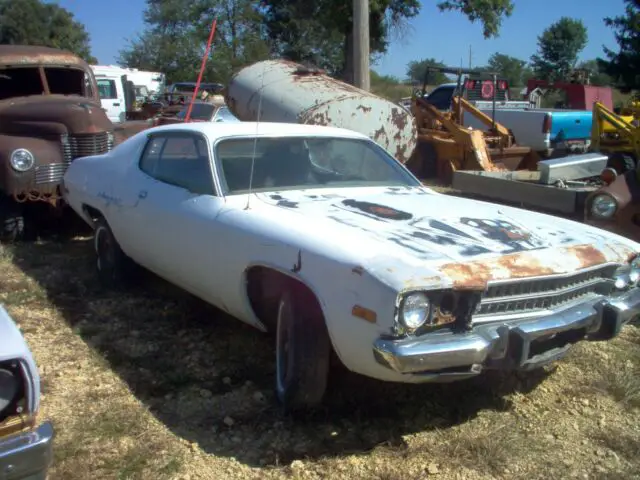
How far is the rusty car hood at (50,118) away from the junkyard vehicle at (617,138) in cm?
666

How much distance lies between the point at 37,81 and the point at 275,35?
76.7ft

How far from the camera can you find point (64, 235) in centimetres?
754

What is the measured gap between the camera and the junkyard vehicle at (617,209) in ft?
18.1

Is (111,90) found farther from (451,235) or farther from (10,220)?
(451,235)

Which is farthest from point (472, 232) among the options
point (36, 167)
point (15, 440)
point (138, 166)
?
point (36, 167)

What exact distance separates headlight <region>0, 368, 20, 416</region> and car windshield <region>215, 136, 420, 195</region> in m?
2.03

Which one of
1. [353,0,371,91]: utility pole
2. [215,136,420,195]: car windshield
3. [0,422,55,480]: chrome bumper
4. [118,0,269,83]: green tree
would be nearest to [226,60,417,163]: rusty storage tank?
[353,0,371,91]: utility pole

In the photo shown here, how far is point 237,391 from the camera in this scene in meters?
3.77

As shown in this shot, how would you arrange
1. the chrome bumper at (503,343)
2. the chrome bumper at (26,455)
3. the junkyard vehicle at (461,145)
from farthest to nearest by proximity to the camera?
the junkyard vehicle at (461,145), the chrome bumper at (503,343), the chrome bumper at (26,455)

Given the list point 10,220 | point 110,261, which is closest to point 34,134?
point 10,220

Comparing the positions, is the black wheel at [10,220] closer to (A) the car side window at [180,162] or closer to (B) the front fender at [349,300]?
(A) the car side window at [180,162]

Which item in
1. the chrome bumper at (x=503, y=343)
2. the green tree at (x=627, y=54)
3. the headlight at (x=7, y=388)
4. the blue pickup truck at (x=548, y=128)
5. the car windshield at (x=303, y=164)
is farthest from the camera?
the green tree at (x=627, y=54)

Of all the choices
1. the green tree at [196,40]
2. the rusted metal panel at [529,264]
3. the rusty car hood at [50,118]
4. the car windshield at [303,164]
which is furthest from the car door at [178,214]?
the green tree at [196,40]

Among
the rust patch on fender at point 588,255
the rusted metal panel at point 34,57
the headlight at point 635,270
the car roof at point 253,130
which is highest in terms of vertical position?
the rusted metal panel at point 34,57
